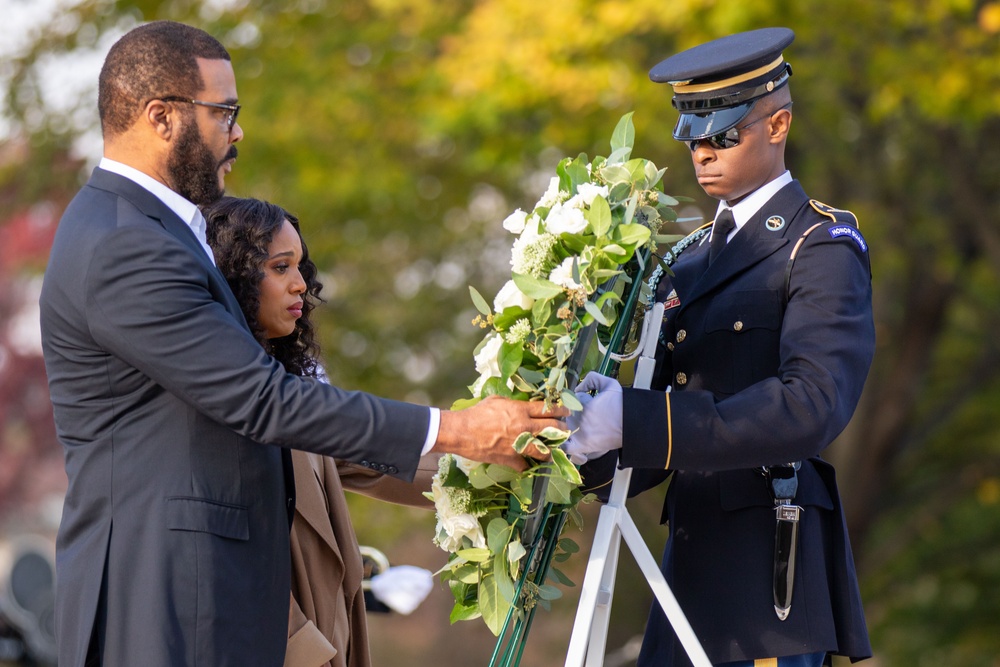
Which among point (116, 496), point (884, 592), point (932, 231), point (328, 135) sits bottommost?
point (884, 592)

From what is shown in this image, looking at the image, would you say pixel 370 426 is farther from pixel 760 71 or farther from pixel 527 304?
pixel 760 71

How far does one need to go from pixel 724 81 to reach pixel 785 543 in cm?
118

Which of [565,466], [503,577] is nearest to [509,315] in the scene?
[565,466]

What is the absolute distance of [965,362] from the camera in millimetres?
12891

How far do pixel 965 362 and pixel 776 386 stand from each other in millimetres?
10782

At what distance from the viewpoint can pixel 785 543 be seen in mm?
3053

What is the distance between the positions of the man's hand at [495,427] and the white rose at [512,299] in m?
0.22

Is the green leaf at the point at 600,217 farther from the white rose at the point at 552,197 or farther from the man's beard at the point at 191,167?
the man's beard at the point at 191,167

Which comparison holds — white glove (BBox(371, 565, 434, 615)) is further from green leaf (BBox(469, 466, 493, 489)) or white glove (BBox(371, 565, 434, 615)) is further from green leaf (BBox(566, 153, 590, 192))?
green leaf (BBox(566, 153, 590, 192))

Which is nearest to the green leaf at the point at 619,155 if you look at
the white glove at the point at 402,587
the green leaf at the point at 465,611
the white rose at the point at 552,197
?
the white rose at the point at 552,197

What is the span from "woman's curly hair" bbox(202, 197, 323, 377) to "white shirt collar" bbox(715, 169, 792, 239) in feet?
4.11

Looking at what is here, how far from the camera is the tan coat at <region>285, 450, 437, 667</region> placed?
321 centimetres

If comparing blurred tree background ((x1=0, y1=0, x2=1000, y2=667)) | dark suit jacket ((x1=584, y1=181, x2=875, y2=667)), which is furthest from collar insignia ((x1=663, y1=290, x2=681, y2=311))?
blurred tree background ((x1=0, y1=0, x2=1000, y2=667))

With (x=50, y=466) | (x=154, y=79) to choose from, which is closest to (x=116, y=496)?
(x=154, y=79)
